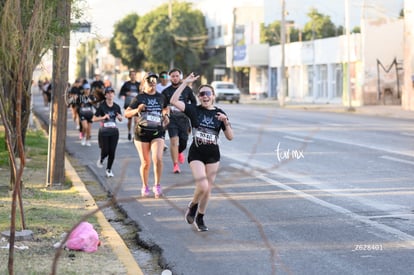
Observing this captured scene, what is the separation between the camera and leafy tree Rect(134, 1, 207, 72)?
77.9 m

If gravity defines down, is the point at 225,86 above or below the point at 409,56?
below

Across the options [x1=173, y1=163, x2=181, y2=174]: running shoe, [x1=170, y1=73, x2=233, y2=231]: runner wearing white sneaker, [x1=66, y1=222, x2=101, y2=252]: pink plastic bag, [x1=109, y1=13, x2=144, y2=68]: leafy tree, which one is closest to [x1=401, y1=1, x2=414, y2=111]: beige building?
[x1=173, y1=163, x2=181, y2=174]: running shoe

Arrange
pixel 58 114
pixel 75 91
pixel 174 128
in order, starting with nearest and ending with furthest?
1. pixel 58 114
2. pixel 174 128
3. pixel 75 91

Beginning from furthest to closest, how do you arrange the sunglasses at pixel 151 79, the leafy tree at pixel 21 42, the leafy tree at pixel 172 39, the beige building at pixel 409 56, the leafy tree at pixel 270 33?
1. the leafy tree at pixel 172 39
2. the leafy tree at pixel 270 33
3. the beige building at pixel 409 56
4. the sunglasses at pixel 151 79
5. the leafy tree at pixel 21 42

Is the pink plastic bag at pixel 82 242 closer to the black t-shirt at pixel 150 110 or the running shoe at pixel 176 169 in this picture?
the black t-shirt at pixel 150 110

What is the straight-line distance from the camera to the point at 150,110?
37.2ft

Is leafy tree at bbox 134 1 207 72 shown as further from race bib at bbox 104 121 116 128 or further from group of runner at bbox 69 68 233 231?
race bib at bbox 104 121 116 128

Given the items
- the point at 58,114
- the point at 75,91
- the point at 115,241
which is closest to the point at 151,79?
the point at 58,114

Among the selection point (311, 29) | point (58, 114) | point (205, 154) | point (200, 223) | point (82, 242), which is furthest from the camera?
point (311, 29)

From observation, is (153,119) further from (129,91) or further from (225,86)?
(225,86)

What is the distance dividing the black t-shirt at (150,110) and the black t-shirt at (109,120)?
2484 millimetres

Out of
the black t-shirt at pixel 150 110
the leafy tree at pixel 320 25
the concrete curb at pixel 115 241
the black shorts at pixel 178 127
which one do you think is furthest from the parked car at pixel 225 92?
the black t-shirt at pixel 150 110

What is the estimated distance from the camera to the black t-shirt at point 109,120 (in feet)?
45.3

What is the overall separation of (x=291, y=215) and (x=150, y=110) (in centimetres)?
276
